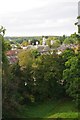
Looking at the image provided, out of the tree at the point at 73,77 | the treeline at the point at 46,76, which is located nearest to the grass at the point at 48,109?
the treeline at the point at 46,76

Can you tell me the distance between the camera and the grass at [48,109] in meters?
21.2

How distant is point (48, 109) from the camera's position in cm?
2330

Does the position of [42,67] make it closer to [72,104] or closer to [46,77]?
[46,77]

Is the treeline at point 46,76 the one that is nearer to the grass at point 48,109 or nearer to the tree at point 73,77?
the tree at point 73,77

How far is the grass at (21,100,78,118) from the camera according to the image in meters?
21.2

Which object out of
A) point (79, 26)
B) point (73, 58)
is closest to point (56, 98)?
point (73, 58)

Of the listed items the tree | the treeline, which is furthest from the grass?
the tree

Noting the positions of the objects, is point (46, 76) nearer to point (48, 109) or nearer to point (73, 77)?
point (73, 77)

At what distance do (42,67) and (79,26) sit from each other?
8.27 metres

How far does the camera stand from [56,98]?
2623cm

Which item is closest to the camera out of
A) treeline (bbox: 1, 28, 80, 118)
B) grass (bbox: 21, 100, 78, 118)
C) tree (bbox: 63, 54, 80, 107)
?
grass (bbox: 21, 100, 78, 118)

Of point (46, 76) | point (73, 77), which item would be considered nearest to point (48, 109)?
point (73, 77)

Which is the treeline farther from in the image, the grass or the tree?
the grass

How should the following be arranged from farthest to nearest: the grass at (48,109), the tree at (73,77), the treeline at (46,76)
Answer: the treeline at (46,76)
the tree at (73,77)
the grass at (48,109)
